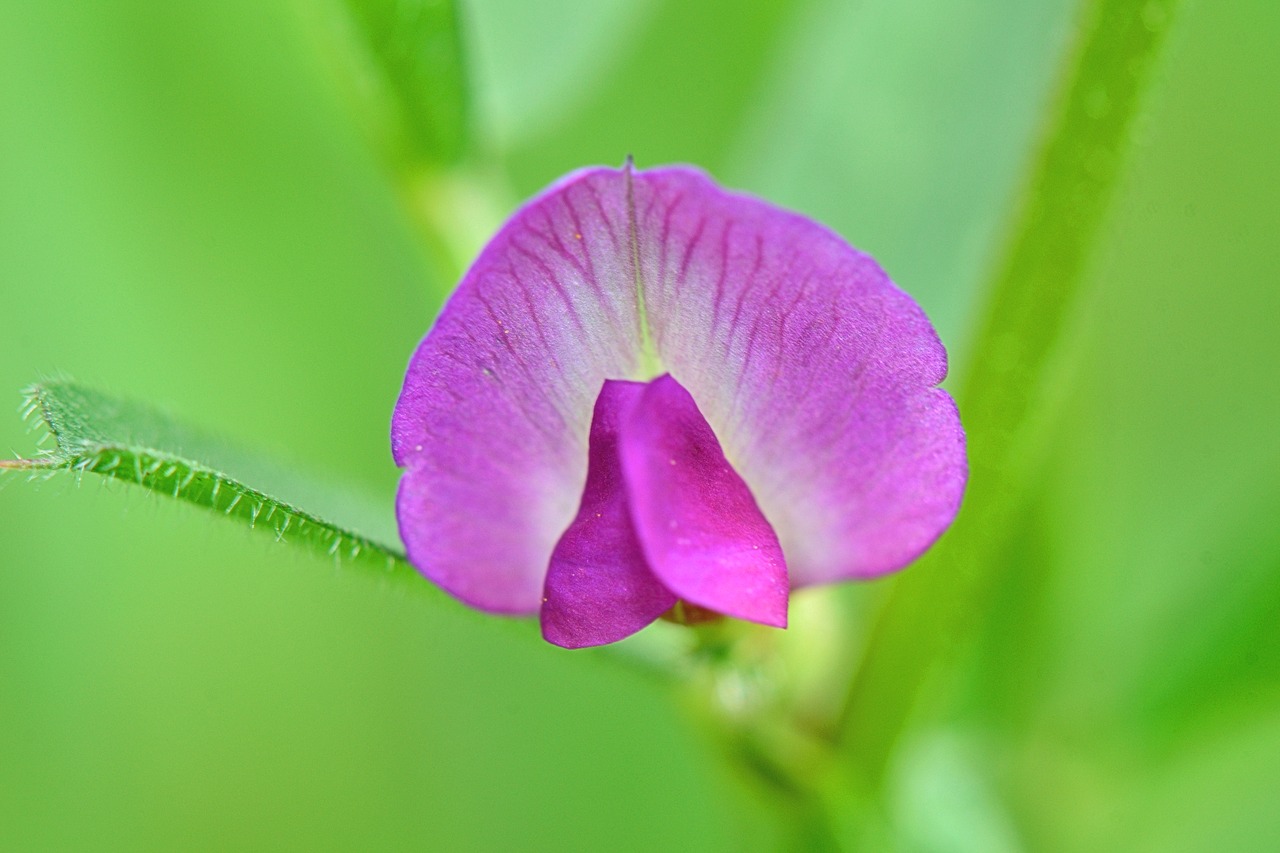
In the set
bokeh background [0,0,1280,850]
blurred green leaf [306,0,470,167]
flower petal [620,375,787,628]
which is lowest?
bokeh background [0,0,1280,850]

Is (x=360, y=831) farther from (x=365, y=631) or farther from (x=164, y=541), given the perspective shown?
(x=164, y=541)

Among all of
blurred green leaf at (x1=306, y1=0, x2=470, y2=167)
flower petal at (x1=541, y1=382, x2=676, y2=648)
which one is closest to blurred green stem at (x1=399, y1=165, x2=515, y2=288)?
blurred green leaf at (x1=306, y1=0, x2=470, y2=167)

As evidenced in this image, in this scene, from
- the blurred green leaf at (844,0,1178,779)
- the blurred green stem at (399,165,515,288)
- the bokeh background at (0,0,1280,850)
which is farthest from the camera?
the bokeh background at (0,0,1280,850)

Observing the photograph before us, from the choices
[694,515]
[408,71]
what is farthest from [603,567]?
[408,71]

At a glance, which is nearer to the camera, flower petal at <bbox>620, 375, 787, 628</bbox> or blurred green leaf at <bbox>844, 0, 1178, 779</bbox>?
flower petal at <bbox>620, 375, 787, 628</bbox>

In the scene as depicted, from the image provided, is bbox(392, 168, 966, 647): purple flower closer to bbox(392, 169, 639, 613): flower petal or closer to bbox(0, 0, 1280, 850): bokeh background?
bbox(392, 169, 639, 613): flower petal

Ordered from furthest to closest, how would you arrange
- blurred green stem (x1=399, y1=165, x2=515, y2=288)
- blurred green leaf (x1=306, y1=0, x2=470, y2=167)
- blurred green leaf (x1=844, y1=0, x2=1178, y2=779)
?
1. blurred green stem (x1=399, y1=165, x2=515, y2=288)
2. blurred green leaf (x1=306, y1=0, x2=470, y2=167)
3. blurred green leaf (x1=844, y1=0, x2=1178, y2=779)

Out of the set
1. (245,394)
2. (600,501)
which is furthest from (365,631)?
(600,501)
